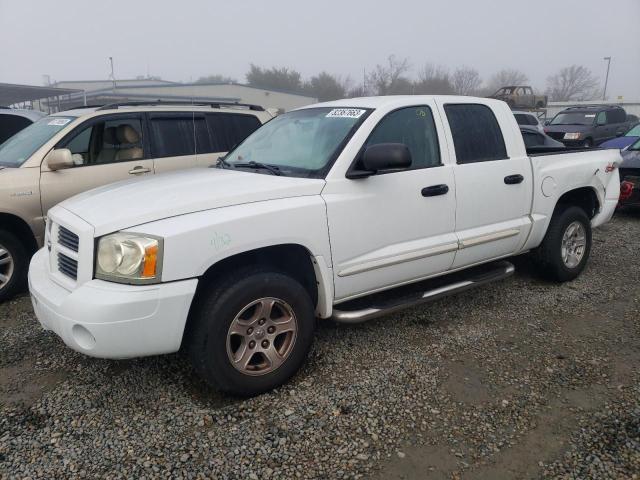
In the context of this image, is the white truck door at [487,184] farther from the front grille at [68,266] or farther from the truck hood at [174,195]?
the front grille at [68,266]

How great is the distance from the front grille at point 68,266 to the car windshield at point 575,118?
16870mm

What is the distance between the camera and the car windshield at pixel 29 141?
15.7 feet

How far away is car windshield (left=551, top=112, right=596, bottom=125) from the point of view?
15875 mm

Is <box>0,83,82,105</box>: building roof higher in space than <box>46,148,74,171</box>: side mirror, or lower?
higher

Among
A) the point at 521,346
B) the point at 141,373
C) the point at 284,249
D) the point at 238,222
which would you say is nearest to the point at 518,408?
the point at 521,346

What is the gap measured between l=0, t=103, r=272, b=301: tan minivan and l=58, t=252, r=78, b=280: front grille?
6.53 feet

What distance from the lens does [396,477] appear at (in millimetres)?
2324

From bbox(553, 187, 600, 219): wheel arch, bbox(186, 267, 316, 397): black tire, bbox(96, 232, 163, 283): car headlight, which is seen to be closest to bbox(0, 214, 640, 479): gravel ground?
bbox(186, 267, 316, 397): black tire

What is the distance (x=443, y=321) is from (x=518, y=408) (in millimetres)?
1248

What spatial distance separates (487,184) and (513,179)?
354 millimetres

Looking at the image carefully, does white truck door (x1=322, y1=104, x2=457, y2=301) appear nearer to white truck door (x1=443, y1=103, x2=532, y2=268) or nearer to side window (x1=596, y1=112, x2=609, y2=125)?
white truck door (x1=443, y1=103, x2=532, y2=268)

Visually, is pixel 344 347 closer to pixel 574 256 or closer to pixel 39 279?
pixel 39 279

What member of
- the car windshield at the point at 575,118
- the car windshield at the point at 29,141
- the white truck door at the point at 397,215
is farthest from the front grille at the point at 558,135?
the car windshield at the point at 29,141

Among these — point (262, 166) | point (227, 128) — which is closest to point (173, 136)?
point (227, 128)
